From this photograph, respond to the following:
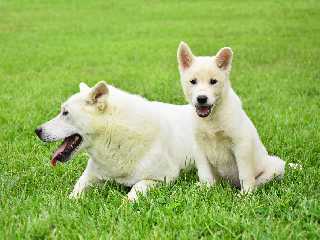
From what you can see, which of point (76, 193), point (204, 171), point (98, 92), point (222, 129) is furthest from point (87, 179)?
point (222, 129)

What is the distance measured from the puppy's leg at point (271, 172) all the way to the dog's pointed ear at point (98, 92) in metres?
1.79

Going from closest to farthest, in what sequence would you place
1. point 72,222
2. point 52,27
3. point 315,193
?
point 72,222
point 315,193
point 52,27

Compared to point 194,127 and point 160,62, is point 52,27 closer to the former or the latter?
point 160,62

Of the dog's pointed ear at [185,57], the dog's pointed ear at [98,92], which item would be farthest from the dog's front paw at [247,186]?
the dog's pointed ear at [98,92]

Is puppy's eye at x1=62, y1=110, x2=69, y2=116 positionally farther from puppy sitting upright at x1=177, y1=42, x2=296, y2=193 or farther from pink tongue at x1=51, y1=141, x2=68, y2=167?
puppy sitting upright at x1=177, y1=42, x2=296, y2=193

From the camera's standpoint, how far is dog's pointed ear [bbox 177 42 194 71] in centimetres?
625

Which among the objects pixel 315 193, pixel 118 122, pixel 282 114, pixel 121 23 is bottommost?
pixel 121 23

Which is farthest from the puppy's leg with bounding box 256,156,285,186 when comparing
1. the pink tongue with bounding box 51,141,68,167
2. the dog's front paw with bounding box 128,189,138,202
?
the pink tongue with bounding box 51,141,68,167

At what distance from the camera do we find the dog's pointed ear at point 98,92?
621 cm

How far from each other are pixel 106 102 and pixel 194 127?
3.06 feet

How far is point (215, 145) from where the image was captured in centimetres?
619

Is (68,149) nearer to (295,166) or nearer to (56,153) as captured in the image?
(56,153)

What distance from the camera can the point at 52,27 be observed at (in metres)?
25.0

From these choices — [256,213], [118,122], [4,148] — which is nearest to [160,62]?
[4,148]
